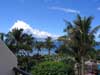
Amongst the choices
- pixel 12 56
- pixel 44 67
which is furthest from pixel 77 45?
pixel 12 56

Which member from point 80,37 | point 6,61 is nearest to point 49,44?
point 80,37

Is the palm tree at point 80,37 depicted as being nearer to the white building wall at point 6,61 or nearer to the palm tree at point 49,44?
the white building wall at point 6,61

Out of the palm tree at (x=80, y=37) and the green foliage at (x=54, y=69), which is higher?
the palm tree at (x=80, y=37)

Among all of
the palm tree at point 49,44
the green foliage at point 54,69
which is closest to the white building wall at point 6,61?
the green foliage at point 54,69

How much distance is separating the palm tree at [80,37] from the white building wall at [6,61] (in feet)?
67.3

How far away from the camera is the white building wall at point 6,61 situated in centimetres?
754

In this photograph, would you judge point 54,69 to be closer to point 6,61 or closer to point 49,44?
point 6,61

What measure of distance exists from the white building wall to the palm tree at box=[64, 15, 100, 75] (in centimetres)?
2050

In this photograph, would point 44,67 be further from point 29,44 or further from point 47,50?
point 47,50

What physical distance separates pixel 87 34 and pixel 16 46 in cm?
1715

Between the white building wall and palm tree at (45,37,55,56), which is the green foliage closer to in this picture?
the white building wall

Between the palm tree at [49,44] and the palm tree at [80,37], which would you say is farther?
the palm tree at [49,44]

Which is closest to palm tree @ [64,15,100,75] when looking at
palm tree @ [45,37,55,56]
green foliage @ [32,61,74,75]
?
green foliage @ [32,61,74,75]

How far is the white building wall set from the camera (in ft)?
24.7
